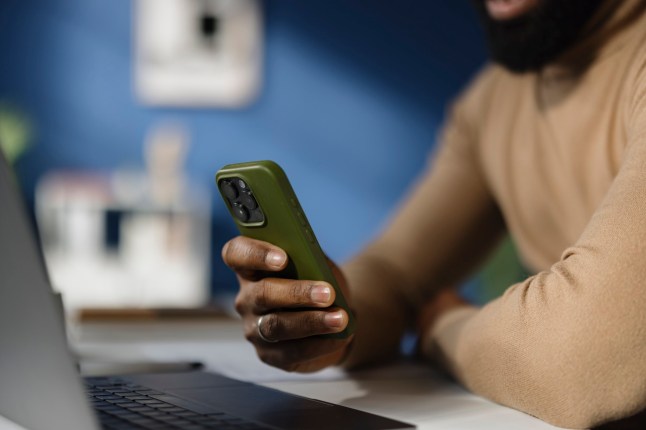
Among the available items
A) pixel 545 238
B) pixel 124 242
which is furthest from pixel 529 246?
pixel 124 242

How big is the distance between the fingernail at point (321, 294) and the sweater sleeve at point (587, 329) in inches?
6.5

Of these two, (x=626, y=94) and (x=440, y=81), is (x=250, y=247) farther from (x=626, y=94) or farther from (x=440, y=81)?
(x=440, y=81)

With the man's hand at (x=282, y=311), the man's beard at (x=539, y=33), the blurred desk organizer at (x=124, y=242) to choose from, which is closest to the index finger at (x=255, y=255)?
the man's hand at (x=282, y=311)

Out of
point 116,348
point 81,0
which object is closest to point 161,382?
point 116,348

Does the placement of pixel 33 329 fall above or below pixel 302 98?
below

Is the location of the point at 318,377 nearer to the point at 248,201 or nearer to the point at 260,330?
the point at 260,330

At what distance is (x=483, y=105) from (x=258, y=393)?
727 millimetres

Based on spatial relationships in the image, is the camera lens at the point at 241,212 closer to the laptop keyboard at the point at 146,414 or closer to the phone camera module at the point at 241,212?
the phone camera module at the point at 241,212

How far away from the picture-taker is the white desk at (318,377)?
0.72 metres

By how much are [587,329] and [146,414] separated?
0.34 m

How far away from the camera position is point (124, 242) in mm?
3855

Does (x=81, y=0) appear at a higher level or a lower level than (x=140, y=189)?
higher

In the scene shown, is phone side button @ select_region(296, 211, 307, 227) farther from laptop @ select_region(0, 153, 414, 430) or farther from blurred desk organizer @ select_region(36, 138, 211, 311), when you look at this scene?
blurred desk organizer @ select_region(36, 138, 211, 311)

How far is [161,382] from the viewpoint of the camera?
2.65 ft
